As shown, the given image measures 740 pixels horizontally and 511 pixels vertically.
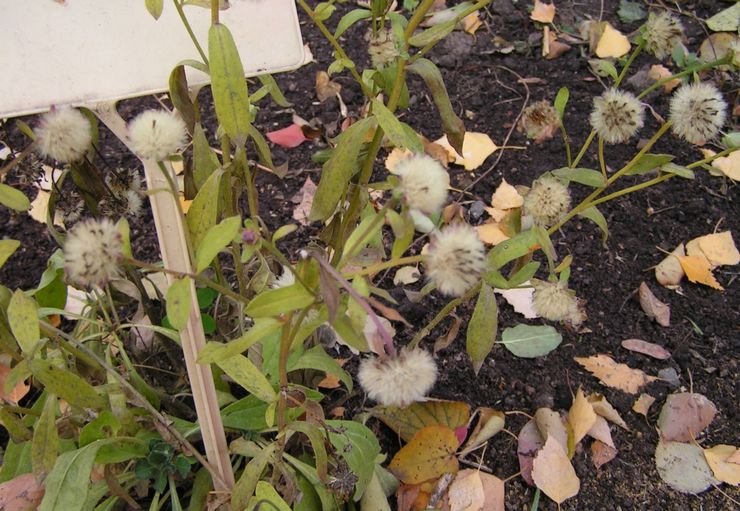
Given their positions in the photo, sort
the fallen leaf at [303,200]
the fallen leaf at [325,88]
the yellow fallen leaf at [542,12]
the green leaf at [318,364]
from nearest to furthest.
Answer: the green leaf at [318,364]
the fallen leaf at [303,200]
the fallen leaf at [325,88]
the yellow fallen leaf at [542,12]

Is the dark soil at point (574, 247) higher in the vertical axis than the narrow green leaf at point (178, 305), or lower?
lower

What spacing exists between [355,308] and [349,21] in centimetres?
62

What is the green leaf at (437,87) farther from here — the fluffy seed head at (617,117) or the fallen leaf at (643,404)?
the fallen leaf at (643,404)

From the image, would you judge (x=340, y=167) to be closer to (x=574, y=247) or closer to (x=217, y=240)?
(x=217, y=240)

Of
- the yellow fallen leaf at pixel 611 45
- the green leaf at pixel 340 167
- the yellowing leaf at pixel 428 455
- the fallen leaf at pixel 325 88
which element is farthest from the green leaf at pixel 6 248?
the yellow fallen leaf at pixel 611 45

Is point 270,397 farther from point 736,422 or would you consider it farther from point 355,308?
point 736,422

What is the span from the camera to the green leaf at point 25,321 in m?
0.82

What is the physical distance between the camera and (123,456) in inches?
41.0

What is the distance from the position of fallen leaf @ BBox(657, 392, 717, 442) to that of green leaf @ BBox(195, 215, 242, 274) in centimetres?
107

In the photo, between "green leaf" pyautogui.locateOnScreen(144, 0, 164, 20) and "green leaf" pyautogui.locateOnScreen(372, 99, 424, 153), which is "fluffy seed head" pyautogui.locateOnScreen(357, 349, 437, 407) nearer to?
"green leaf" pyautogui.locateOnScreen(372, 99, 424, 153)

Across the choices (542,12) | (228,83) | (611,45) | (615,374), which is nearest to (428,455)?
(615,374)

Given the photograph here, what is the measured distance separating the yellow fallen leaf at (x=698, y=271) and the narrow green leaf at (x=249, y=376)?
1133 millimetres

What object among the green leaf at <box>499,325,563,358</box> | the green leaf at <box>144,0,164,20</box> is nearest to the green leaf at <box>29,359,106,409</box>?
the green leaf at <box>144,0,164,20</box>

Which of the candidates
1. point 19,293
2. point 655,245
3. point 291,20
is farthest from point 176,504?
point 655,245
